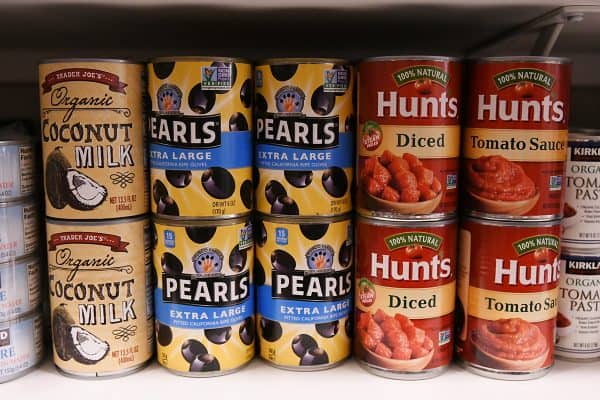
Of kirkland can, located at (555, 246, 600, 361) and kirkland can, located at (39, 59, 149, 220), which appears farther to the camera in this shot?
kirkland can, located at (555, 246, 600, 361)

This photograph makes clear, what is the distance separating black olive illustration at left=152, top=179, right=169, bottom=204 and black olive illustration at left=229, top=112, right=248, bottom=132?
0.12 m

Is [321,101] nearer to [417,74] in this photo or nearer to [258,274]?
[417,74]

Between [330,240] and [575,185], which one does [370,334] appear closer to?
[330,240]

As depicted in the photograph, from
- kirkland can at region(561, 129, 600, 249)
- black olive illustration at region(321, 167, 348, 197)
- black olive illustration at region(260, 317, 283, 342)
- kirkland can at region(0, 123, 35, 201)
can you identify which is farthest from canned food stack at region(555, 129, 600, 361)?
kirkland can at region(0, 123, 35, 201)

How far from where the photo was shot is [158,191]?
0.87 meters

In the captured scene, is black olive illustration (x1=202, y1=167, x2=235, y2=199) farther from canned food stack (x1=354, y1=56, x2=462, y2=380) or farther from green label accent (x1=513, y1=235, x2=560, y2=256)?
green label accent (x1=513, y1=235, x2=560, y2=256)

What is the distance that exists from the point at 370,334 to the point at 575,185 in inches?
14.5

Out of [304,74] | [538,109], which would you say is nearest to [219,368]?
[304,74]

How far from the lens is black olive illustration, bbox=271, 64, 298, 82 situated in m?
0.85

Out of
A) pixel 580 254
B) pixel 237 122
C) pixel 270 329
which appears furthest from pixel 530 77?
pixel 270 329

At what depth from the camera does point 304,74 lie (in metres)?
0.85

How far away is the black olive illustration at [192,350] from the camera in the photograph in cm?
89

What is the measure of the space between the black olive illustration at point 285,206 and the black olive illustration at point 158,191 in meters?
0.15

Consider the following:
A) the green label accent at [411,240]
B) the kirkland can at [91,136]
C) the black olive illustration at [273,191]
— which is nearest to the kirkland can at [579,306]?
the green label accent at [411,240]
